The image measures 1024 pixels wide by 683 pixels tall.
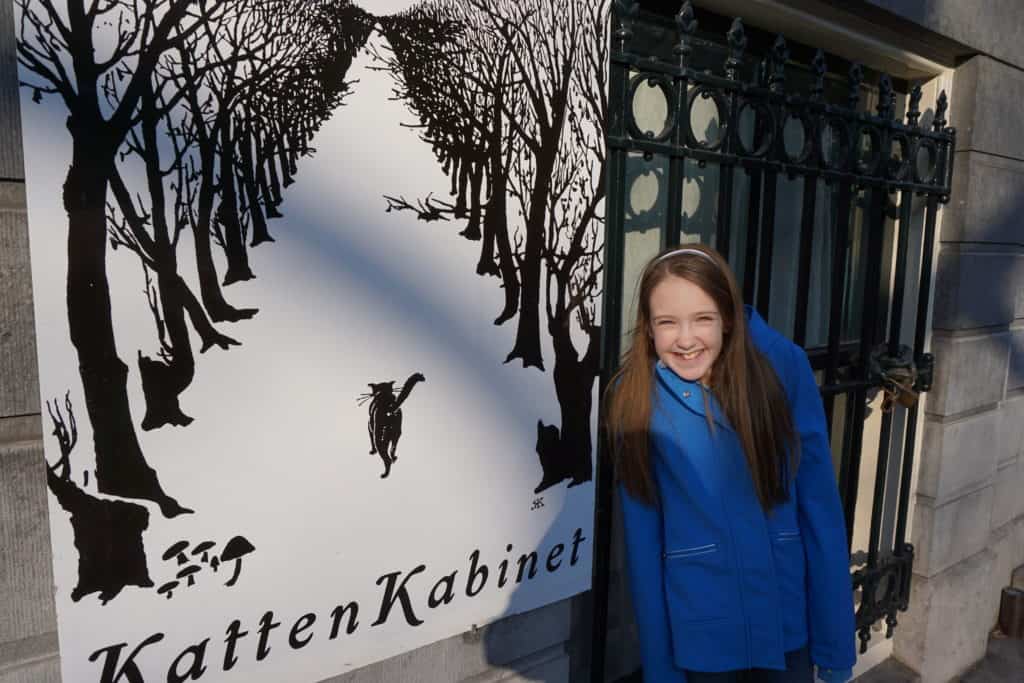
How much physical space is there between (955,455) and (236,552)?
3003 millimetres

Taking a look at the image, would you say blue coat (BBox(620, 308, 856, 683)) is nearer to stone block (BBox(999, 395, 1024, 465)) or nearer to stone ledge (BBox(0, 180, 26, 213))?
stone ledge (BBox(0, 180, 26, 213))

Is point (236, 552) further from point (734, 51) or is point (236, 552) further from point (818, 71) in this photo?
point (818, 71)

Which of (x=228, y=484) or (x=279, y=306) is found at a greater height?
(x=279, y=306)

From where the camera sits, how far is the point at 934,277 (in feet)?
9.65

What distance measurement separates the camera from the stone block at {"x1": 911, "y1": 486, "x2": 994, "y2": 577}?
3033mm

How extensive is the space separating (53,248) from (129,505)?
443 millimetres

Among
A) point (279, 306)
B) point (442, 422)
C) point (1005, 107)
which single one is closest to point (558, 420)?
point (442, 422)

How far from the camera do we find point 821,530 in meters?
1.73

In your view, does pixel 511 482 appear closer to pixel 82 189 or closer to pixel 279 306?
pixel 279 306

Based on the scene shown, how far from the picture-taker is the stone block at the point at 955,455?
9.80 ft

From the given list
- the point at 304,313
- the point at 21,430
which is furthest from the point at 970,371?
the point at 21,430

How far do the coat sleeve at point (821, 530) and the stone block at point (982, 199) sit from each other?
1.64 m

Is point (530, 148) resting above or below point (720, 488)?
→ above

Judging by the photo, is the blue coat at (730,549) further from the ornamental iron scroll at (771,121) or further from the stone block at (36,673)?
the stone block at (36,673)
